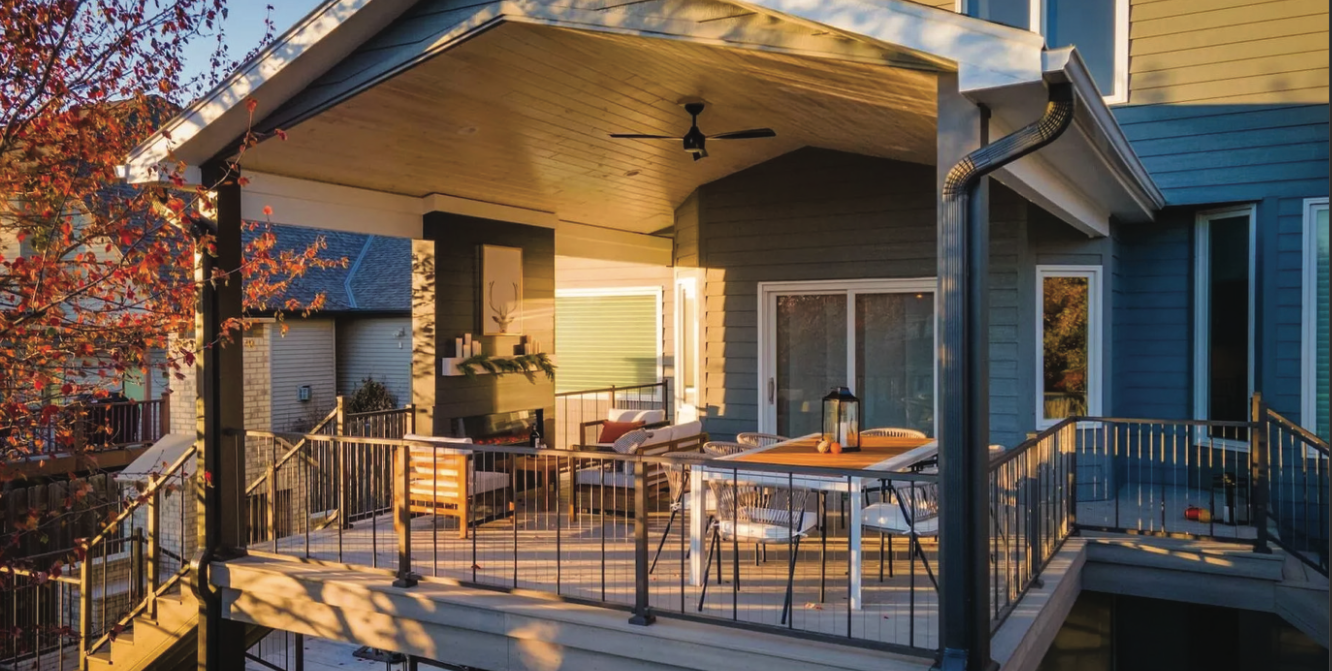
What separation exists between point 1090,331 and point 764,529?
4064 millimetres

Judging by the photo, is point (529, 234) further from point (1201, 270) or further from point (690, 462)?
point (1201, 270)

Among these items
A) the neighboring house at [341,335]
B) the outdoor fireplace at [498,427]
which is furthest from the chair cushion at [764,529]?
the neighboring house at [341,335]

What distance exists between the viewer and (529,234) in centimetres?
946

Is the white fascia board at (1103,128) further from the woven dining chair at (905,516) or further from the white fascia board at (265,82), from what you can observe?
the white fascia board at (265,82)

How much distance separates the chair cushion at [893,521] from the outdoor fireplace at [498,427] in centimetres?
418

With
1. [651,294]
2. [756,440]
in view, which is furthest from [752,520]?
[651,294]

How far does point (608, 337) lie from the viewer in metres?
15.0

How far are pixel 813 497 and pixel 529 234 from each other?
169 inches

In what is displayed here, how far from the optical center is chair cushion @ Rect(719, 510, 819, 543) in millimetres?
5070

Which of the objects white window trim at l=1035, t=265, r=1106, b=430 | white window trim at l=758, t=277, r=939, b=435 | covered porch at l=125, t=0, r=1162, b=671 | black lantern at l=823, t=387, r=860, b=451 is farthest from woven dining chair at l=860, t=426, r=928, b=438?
white window trim at l=1035, t=265, r=1106, b=430

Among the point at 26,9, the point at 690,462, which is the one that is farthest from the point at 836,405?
the point at 26,9

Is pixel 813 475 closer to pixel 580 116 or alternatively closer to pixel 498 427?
pixel 580 116

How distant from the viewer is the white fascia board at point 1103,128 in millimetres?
3467

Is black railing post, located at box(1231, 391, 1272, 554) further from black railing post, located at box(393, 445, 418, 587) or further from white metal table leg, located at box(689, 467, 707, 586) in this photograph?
black railing post, located at box(393, 445, 418, 587)
